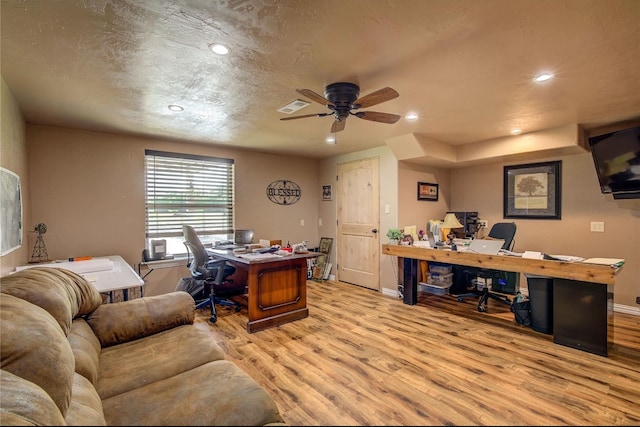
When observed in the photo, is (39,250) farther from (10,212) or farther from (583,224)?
(583,224)

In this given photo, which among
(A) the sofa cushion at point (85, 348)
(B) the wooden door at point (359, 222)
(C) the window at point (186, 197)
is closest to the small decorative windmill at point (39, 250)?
(C) the window at point (186, 197)

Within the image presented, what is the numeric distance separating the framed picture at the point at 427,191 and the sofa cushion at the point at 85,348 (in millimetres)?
4244

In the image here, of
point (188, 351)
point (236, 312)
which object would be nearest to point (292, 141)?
point (236, 312)

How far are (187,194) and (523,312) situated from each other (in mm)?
4443

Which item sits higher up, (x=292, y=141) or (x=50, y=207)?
(x=292, y=141)

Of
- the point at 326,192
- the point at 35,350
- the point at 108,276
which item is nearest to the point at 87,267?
Result: the point at 108,276

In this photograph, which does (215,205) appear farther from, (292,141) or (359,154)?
(359,154)

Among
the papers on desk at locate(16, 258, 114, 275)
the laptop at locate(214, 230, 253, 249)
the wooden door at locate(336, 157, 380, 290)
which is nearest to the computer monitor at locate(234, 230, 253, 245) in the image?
the laptop at locate(214, 230, 253, 249)

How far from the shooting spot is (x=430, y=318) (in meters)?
3.42

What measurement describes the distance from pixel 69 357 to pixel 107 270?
6.36 feet

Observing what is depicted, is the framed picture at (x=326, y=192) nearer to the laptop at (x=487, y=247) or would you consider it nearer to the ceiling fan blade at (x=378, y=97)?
the laptop at (x=487, y=247)

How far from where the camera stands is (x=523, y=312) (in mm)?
3125

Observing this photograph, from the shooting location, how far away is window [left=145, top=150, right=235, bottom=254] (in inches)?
159

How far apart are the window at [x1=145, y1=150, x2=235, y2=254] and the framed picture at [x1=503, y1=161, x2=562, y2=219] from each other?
428cm
